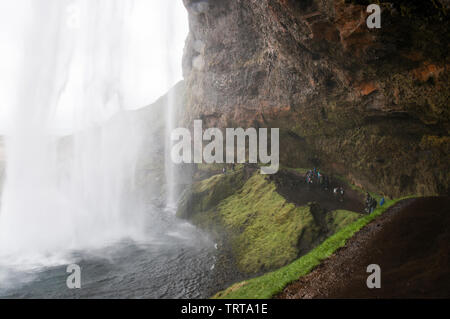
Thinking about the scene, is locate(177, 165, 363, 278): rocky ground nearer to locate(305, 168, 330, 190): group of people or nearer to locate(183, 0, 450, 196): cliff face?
locate(305, 168, 330, 190): group of people

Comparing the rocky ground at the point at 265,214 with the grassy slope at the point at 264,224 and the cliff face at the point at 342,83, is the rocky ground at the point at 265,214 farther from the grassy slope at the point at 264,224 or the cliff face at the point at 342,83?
the cliff face at the point at 342,83

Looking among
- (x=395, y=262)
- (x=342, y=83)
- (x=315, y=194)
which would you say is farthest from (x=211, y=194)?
(x=395, y=262)

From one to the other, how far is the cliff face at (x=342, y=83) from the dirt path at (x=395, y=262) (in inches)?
213

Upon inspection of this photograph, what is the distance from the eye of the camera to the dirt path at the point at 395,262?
6.92 metres

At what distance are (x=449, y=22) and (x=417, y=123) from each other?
726 cm

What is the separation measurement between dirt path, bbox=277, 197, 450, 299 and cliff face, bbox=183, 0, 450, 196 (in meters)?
5.40

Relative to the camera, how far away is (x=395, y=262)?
8.40m

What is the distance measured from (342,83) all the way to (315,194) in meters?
9.02

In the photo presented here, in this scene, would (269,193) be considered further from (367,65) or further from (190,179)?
(190,179)

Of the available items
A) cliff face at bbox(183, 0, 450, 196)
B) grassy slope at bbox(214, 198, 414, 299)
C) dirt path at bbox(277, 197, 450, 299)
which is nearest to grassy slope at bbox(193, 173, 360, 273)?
grassy slope at bbox(214, 198, 414, 299)

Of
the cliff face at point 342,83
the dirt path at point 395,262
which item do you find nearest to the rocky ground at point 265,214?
the dirt path at point 395,262

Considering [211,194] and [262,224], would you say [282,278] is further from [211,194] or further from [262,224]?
[211,194]

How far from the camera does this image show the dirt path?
692cm
